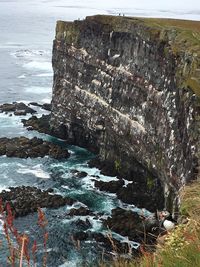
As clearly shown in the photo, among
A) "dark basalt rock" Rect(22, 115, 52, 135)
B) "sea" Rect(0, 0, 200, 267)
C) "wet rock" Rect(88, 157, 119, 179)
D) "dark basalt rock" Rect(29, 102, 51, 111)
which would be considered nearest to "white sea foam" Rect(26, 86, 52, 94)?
"sea" Rect(0, 0, 200, 267)

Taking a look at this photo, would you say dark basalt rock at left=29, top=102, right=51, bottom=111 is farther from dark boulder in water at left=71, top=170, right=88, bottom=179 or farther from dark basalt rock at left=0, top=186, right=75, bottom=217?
dark basalt rock at left=0, top=186, right=75, bottom=217

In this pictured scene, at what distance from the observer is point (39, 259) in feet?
94.8

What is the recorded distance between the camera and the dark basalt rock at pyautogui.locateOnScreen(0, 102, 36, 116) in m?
66.9

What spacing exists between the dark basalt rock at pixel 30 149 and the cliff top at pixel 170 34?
14114 millimetres

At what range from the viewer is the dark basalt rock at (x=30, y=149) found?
51.9 m

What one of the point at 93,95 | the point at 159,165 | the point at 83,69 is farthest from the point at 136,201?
the point at 83,69

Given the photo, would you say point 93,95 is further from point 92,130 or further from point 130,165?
point 130,165

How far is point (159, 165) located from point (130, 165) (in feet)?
25.0

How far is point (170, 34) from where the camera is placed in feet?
135

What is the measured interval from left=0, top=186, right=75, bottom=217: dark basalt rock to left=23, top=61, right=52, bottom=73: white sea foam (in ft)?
194

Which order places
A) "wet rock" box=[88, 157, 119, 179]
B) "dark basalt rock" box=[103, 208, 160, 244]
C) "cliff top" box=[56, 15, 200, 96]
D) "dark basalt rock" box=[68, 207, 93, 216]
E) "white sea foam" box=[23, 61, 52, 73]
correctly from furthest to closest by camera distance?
"white sea foam" box=[23, 61, 52, 73] < "wet rock" box=[88, 157, 119, 179] < "dark basalt rock" box=[68, 207, 93, 216] < "cliff top" box=[56, 15, 200, 96] < "dark basalt rock" box=[103, 208, 160, 244]

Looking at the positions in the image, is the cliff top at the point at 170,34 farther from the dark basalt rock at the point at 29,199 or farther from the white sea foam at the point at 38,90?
the white sea foam at the point at 38,90

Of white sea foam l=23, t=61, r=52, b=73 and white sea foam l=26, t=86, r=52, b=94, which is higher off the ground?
white sea foam l=23, t=61, r=52, b=73

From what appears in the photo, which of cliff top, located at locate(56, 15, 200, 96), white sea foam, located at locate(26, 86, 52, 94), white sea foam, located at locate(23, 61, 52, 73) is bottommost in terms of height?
white sea foam, located at locate(26, 86, 52, 94)
